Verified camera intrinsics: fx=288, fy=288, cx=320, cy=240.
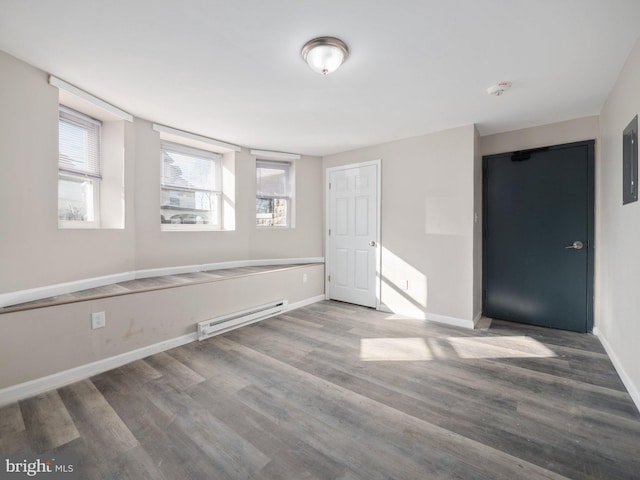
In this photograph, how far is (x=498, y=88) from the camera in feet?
8.05

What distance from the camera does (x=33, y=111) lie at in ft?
7.24

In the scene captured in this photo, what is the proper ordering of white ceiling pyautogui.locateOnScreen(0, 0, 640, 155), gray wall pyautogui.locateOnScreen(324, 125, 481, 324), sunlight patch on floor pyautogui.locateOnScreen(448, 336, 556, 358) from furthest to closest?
gray wall pyautogui.locateOnScreen(324, 125, 481, 324), sunlight patch on floor pyautogui.locateOnScreen(448, 336, 556, 358), white ceiling pyautogui.locateOnScreen(0, 0, 640, 155)

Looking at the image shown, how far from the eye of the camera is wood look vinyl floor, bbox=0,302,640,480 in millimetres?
1475

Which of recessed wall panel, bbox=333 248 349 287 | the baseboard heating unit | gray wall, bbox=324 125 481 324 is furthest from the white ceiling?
the baseboard heating unit

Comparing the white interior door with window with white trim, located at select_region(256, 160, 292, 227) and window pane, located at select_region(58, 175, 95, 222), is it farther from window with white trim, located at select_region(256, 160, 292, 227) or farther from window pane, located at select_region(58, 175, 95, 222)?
window pane, located at select_region(58, 175, 95, 222)

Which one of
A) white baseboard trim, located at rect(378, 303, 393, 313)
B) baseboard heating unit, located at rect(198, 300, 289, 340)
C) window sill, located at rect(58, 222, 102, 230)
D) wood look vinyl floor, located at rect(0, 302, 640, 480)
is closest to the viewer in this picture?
wood look vinyl floor, located at rect(0, 302, 640, 480)

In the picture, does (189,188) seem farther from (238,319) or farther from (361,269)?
(361,269)

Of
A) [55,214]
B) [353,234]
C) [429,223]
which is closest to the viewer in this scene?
[55,214]

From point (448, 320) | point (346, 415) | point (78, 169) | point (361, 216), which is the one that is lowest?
point (346, 415)

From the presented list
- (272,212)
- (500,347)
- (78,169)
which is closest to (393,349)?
(500,347)

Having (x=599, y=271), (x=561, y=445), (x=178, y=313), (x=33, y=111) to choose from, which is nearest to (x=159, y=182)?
(x=33, y=111)

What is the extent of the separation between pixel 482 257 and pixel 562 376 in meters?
1.78

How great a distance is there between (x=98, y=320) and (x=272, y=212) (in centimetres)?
270

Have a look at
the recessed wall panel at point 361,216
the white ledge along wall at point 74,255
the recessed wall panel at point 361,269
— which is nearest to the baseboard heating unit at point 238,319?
the white ledge along wall at point 74,255
